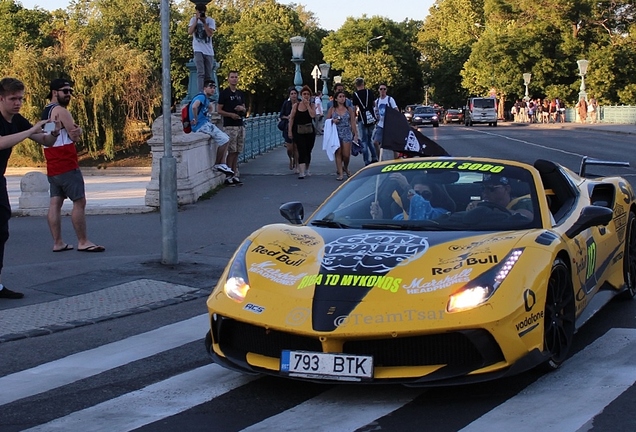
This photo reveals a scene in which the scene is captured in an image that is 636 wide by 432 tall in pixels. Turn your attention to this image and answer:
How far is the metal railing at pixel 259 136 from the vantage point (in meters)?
25.2

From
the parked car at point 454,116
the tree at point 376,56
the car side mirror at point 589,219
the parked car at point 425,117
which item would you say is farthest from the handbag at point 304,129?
the tree at point 376,56

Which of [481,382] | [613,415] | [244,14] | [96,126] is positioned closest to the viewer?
[613,415]

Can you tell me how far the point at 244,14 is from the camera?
336 feet

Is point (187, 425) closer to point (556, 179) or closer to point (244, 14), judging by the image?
point (556, 179)

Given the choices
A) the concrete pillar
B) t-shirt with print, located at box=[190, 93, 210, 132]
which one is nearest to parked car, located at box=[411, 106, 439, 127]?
t-shirt with print, located at box=[190, 93, 210, 132]

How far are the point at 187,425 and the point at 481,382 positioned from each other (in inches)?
62.9

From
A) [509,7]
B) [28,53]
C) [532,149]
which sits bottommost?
[532,149]

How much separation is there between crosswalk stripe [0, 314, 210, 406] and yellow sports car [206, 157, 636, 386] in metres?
1.00

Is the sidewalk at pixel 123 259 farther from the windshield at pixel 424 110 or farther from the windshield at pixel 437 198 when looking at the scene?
the windshield at pixel 424 110

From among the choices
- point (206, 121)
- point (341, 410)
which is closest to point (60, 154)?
point (341, 410)

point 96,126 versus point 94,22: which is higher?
point 94,22

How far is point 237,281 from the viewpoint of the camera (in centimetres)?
562

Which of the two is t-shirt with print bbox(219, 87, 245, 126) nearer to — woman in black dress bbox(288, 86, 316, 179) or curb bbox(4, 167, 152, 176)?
woman in black dress bbox(288, 86, 316, 179)

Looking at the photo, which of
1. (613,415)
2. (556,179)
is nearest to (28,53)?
(556,179)
